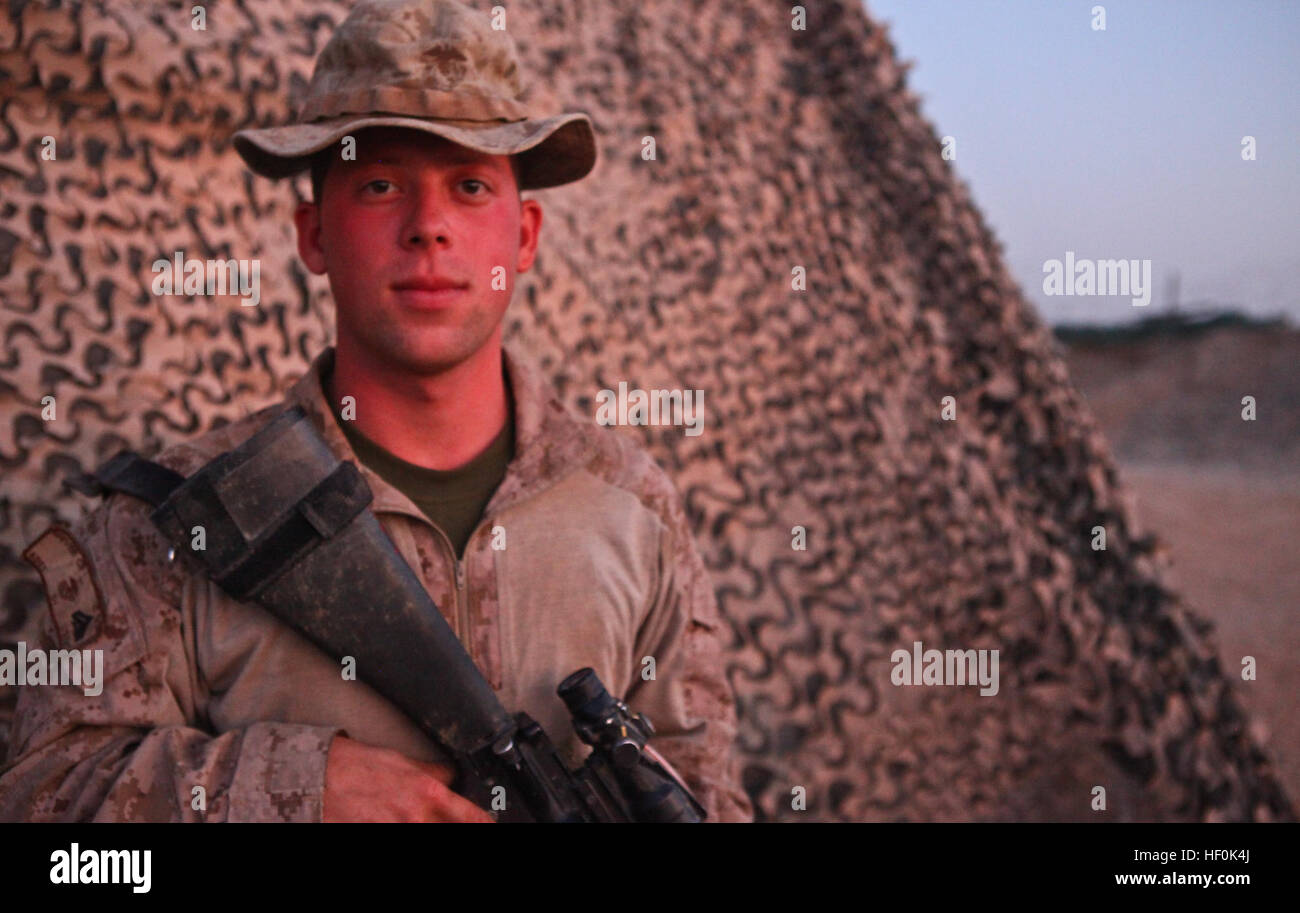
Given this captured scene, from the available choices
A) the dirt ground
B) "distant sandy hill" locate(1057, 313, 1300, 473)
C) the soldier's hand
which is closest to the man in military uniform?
the soldier's hand

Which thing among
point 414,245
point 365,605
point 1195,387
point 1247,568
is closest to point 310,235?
point 414,245

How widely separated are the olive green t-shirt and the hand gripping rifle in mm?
133

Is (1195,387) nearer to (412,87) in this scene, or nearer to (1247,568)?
(1247,568)

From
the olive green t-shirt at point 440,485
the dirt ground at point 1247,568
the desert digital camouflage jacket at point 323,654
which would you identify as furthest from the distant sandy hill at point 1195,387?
the olive green t-shirt at point 440,485

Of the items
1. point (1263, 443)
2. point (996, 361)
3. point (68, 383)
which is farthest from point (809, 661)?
point (1263, 443)

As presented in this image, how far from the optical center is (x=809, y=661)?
3.92 meters

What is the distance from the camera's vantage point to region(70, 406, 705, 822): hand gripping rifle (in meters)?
1.75

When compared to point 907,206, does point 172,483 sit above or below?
below

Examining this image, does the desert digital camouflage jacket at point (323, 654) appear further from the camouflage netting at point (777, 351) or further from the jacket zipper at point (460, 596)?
the camouflage netting at point (777, 351)

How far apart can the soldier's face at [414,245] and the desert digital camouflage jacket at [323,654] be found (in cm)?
19

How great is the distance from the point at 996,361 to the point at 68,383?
3.21 m

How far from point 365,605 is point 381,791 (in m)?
0.25

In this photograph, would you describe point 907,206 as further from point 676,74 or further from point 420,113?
point 420,113
